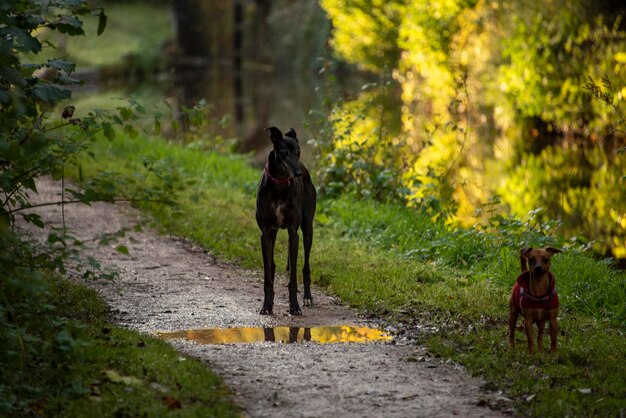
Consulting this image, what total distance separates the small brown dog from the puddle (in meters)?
1.40

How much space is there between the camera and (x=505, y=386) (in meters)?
6.77

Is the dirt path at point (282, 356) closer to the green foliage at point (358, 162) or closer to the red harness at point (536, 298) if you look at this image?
the red harness at point (536, 298)

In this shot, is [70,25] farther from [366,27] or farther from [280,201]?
[366,27]

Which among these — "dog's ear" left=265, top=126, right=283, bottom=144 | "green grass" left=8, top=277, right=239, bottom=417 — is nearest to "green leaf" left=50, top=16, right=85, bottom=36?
"green grass" left=8, top=277, right=239, bottom=417

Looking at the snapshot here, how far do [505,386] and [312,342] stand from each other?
6.25 feet

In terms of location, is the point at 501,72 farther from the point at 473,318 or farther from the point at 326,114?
the point at 473,318

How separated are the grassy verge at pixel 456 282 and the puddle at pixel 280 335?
547 mm

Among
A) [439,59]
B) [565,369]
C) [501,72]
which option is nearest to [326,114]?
[565,369]

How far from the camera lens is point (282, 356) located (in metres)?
7.54

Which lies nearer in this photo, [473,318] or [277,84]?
[473,318]

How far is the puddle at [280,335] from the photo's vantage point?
8172mm

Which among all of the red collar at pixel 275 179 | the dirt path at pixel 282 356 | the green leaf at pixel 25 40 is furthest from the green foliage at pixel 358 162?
the green leaf at pixel 25 40

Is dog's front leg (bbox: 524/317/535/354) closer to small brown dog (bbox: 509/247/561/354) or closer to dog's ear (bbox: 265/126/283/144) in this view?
small brown dog (bbox: 509/247/561/354)

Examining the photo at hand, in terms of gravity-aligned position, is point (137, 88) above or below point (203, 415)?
above
